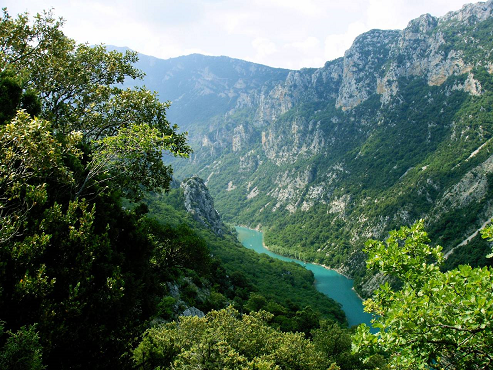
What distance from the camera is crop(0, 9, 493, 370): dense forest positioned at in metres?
5.39

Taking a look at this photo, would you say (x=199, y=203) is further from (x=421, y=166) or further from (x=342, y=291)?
(x=421, y=166)

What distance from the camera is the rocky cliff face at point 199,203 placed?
367ft

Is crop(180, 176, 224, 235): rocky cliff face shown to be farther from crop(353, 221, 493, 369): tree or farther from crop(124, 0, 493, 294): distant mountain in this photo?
crop(353, 221, 493, 369): tree

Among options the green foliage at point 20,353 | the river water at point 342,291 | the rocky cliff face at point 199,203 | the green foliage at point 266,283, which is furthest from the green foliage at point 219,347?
the rocky cliff face at point 199,203

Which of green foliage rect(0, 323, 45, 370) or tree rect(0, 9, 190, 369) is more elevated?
tree rect(0, 9, 190, 369)

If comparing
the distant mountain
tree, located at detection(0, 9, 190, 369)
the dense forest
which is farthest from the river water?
tree, located at detection(0, 9, 190, 369)

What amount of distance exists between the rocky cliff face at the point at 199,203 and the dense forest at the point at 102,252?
97.9 metres

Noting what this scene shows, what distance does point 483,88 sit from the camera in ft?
475

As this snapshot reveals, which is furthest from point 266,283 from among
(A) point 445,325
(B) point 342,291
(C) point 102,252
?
(A) point 445,325

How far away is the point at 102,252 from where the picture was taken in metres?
7.56

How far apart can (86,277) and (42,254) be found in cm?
110

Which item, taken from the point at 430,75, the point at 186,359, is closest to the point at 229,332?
the point at 186,359

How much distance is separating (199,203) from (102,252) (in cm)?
11236

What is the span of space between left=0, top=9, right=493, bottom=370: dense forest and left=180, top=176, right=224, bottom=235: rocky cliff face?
321ft
